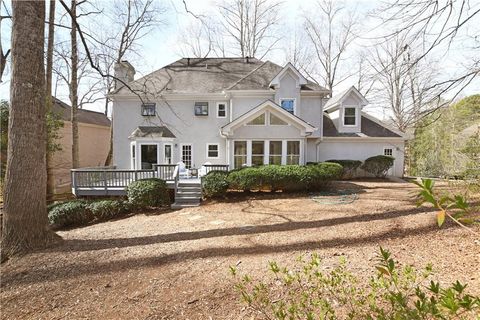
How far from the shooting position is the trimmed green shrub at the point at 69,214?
898cm

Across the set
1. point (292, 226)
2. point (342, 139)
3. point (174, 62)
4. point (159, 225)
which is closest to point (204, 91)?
point (174, 62)

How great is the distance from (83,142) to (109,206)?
15.7 meters

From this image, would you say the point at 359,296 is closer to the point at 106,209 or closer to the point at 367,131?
the point at 106,209

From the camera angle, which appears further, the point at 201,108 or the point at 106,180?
the point at 201,108

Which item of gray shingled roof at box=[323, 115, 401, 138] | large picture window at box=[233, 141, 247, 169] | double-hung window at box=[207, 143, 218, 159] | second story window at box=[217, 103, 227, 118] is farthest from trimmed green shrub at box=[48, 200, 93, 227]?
gray shingled roof at box=[323, 115, 401, 138]

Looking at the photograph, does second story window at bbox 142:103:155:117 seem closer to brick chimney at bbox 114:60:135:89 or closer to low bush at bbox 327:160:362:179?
brick chimney at bbox 114:60:135:89

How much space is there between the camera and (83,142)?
22125 mm

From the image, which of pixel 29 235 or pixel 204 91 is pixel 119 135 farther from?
pixel 29 235

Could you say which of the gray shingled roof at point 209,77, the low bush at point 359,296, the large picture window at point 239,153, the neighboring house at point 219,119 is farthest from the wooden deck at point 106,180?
the low bush at point 359,296

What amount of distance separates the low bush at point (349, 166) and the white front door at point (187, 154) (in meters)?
9.36

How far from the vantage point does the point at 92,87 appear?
24469 mm

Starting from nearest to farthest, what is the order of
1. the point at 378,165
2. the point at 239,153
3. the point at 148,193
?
the point at 148,193, the point at 239,153, the point at 378,165

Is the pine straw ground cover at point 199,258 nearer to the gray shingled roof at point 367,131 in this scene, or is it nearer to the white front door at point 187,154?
the white front door at point 187,154

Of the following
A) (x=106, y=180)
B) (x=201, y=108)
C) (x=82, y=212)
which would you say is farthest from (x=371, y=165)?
(x=82, y=212)
